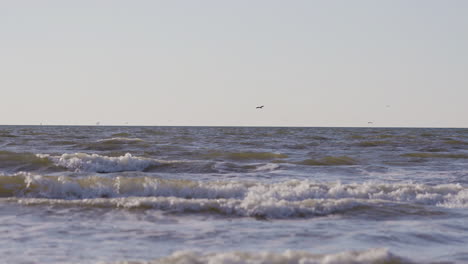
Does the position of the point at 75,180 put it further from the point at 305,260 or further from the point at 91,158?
the point at 305,260

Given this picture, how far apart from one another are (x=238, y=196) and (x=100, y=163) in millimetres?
7725

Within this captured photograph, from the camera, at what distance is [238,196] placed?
11.2 m

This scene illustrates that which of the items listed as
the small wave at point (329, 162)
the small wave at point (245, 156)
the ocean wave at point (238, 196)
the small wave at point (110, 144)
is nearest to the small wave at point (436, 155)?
the small wave at point (329, 162)

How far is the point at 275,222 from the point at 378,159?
13.4 meters

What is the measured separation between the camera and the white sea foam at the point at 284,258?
19.0 feet

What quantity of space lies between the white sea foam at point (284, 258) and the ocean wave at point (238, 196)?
3.03 metres

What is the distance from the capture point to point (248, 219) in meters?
8.77

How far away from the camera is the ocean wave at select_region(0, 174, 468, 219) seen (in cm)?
945

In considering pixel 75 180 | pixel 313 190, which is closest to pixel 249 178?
pixel 313 190

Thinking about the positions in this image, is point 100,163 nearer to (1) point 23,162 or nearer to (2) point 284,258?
(1) point 23,162

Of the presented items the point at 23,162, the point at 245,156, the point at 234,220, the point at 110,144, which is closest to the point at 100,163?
the point at 23,162

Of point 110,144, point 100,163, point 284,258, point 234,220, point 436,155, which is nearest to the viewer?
point 284,258

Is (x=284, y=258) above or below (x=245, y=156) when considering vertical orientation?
below

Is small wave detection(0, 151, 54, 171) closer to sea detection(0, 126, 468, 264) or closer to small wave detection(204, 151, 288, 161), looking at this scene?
sea detection(0, 126, 468, 264)
